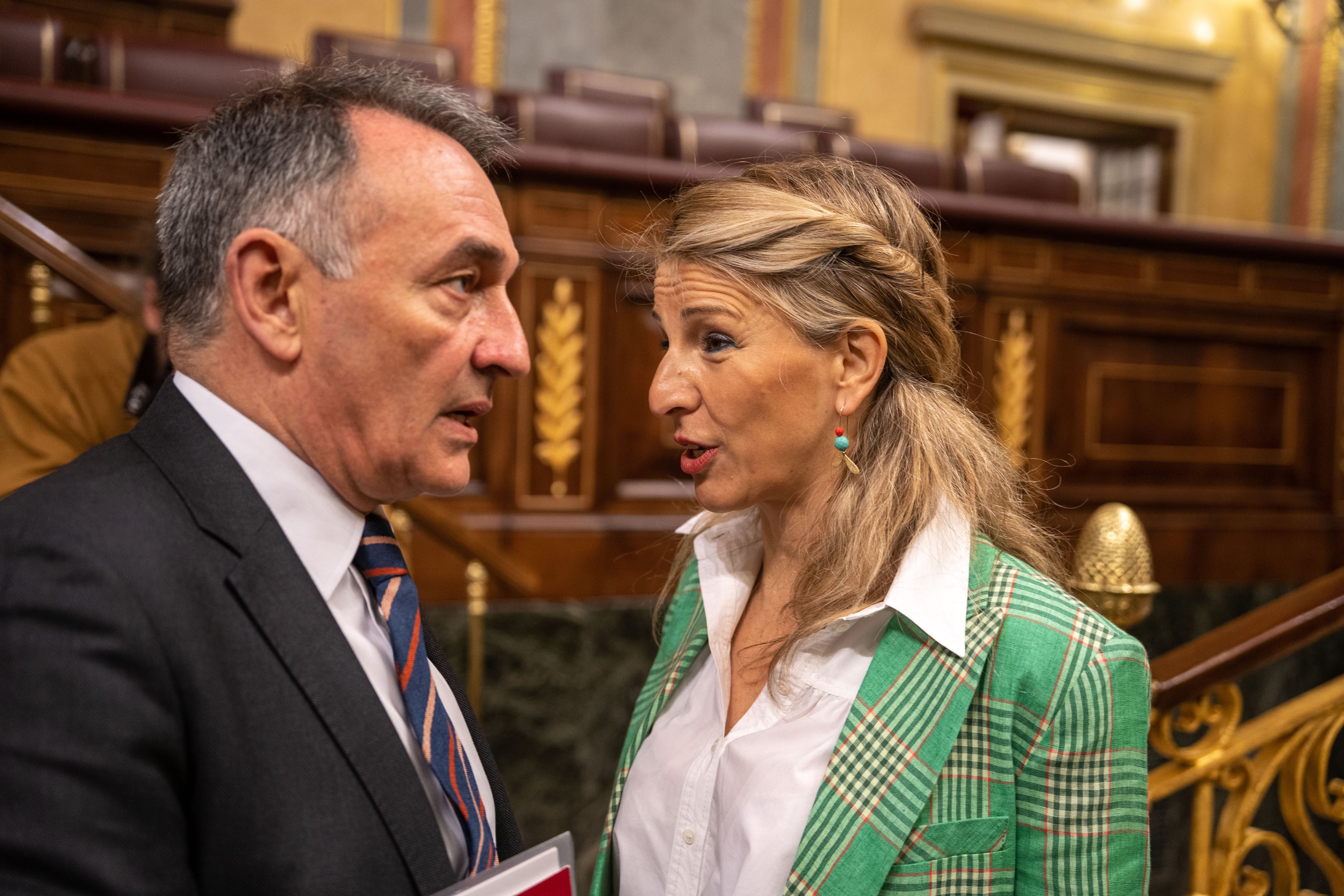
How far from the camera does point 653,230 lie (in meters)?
1.32

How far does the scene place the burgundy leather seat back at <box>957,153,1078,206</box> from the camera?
17.1 feet

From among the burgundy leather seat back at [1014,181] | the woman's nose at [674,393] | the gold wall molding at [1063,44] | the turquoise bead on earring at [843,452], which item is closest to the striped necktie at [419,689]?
the woman's nose at [674,393]

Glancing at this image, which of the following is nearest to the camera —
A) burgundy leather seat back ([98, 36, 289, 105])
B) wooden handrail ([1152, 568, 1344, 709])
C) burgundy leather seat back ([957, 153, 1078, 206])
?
wooden handrail ([1152, 568, 1344, 709])

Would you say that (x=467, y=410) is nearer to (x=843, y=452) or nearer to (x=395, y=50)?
(x=843, y=452)

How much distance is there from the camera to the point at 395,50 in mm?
5820

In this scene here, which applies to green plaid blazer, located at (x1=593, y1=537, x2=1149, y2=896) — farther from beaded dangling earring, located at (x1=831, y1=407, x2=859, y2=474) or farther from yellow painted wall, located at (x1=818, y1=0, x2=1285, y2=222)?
yellow painted wall, located at (x1=818, y1=0, x2=1285, y2=222)

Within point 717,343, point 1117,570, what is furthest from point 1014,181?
point 717,343

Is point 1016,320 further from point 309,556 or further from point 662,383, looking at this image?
point 309,556

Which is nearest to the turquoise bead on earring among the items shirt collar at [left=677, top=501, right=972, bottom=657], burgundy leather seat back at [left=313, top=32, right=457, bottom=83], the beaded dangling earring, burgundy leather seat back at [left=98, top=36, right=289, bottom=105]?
the beaded dangling earring

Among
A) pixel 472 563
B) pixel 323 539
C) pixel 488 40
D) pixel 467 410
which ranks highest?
pixel 488 40

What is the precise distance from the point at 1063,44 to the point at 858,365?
27.5ft

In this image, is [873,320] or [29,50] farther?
[29,50]

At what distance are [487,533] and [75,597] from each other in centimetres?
256

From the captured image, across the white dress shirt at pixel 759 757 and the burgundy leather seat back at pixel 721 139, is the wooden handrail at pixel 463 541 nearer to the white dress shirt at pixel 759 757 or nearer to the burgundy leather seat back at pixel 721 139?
the white dress shirt at pixel 759 757
